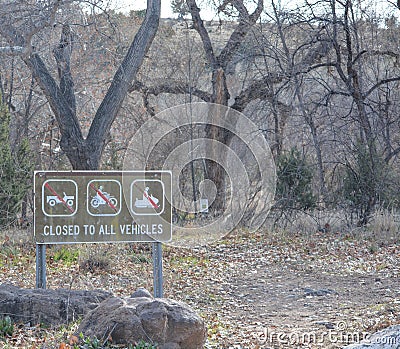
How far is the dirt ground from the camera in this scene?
707cm

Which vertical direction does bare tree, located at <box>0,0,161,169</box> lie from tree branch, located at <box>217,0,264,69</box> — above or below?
below

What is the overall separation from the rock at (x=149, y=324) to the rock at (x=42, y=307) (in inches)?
43.8

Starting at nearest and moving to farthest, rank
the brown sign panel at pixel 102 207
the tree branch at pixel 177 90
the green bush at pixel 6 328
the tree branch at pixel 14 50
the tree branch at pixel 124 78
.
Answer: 1. the green bush at pixel 6 328
2. the brown sign panel at pixel 102 207
3. the tree branch at pixel 14 50
4. the tree branch at pixel 124 78
5. the tree branch at pixel 177 90

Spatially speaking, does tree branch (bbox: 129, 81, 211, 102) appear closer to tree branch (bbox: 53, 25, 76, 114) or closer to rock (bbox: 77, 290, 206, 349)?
tree branch (bbox: 53, 25, 76, 114)

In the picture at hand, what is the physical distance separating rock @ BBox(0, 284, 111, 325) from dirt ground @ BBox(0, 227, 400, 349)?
277 mm

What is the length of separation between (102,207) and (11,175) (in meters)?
7.90

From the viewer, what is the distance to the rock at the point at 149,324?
18.5ft

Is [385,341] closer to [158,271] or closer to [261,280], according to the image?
[158,271]

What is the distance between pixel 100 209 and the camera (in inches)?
340

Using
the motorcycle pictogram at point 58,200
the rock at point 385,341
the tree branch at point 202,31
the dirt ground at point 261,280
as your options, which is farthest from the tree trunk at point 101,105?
the rock at point 385,341

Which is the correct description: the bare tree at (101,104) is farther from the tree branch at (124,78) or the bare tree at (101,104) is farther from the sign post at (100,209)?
the sign post at (100,209)

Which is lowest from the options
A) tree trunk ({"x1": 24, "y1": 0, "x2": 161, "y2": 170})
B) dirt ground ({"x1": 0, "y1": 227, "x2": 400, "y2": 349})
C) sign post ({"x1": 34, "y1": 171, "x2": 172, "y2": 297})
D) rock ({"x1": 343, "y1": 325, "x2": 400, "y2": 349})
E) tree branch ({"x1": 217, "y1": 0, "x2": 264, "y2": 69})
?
dirt ground ({"x1": 0, "y1": 227, "x2": 400, "y2": 349})

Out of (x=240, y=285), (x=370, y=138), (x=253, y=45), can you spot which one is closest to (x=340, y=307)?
(x=240, y=285)

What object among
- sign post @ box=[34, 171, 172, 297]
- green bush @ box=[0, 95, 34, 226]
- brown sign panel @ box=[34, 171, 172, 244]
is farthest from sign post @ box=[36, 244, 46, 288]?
green bush @ box=[0, 95, 34, 226]
